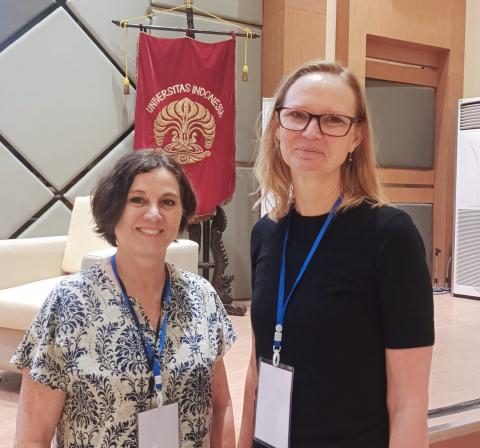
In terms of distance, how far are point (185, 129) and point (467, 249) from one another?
9.73 ft

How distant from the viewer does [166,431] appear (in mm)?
1130

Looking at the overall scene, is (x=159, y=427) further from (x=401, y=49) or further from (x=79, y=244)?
(x=401, y=49)

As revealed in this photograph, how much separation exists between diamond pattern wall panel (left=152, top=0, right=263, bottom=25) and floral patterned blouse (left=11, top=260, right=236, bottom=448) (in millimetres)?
3640

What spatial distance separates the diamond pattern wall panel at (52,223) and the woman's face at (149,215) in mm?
2838

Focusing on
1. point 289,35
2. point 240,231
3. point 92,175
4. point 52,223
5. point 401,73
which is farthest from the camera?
point 401,73

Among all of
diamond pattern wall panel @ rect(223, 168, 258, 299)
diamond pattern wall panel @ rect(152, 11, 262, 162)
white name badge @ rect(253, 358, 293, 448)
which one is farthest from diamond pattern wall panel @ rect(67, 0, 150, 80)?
white name badge @ rect(253, 358, 293, 448)

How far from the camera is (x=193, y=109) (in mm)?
4117

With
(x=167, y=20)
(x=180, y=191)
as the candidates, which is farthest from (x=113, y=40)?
(x=180, y=191)

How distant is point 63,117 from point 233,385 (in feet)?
7.69

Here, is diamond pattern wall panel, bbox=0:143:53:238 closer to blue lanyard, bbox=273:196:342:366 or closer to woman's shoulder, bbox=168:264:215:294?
woman's shoulder, bbox=168:264:215:294

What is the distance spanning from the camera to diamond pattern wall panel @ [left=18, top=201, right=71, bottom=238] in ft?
12.6

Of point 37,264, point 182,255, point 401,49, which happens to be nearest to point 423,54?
point 401,49

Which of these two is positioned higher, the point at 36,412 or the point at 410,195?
the point at 410,195

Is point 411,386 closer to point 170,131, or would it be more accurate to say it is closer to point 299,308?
point 299,308
